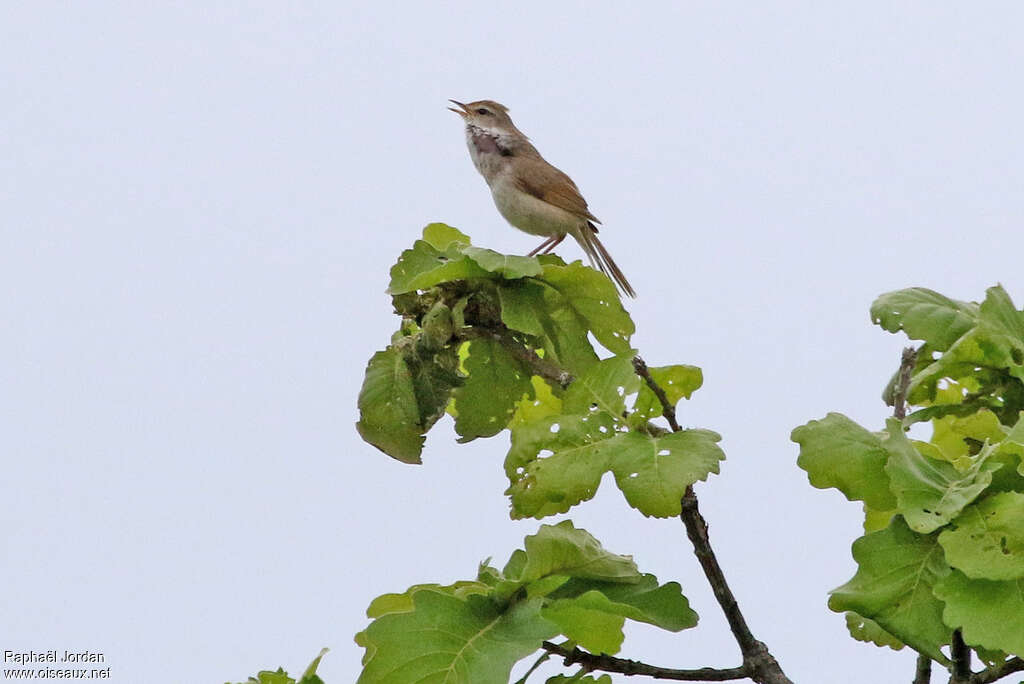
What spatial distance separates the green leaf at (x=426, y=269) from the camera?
2.22 meters

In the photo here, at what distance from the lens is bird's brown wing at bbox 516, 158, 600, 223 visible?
5.24m

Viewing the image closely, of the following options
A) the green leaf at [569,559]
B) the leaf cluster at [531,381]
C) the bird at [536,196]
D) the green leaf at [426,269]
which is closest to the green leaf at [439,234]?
the leaf cluster at [531,381]

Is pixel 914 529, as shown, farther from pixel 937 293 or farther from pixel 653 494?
pixel 937 293

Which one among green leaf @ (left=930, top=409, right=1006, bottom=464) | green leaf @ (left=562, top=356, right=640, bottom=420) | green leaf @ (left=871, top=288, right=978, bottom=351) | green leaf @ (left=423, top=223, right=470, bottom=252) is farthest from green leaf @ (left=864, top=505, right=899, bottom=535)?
green leaf @ (left=423, top=223, right=470, bottom=252)

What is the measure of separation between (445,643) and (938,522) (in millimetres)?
812

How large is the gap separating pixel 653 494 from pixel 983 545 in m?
0.50

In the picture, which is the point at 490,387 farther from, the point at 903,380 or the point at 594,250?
the point at 594,250

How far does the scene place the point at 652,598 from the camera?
220cm

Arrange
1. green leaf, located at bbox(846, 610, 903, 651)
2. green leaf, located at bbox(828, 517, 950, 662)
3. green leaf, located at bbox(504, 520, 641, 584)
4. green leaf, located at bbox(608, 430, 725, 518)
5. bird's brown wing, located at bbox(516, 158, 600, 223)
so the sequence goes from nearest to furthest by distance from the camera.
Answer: green leaf, located at bbox(828, 517, 950, 662)
green leaf, located at bbox(608, 430, 725, 518)
green leaf, located at bbox(504, 520, 641, 584)
green leaf, located at bbox(846, 610, 903, 651)
bird's brown wing, located at bbox(516, 158, 600, 223)

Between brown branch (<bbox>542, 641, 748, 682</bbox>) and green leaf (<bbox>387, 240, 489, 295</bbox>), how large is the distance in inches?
27.5

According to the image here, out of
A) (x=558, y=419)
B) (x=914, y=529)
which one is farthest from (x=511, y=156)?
(x=914, y=529)

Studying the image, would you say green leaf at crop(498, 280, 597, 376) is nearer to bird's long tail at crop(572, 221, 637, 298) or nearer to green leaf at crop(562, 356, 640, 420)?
green leaf at crop(562, 356, 640, 420)

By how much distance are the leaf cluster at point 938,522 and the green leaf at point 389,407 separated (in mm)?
774

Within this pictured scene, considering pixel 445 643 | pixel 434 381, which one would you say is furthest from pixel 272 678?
pixel 434 381
